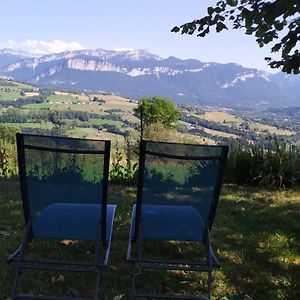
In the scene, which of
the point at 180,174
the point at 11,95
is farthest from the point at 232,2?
the point at 11,95

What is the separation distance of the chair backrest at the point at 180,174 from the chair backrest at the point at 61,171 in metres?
0.27

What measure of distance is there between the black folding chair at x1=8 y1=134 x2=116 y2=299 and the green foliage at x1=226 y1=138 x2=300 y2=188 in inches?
192

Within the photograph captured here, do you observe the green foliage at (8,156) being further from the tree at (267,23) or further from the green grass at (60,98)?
the green grass at (60,98)

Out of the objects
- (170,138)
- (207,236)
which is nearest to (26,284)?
(207,236)

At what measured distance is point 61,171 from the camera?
3.11 meters

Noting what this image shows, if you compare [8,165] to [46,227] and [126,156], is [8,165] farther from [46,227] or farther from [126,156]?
[46,227]

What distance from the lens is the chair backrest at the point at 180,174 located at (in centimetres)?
309

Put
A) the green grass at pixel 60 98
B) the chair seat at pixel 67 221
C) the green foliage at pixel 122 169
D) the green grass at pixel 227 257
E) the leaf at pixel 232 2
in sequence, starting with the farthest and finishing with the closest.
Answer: the green grass at pixel 60 98, the green foliage at pixel 122 169, the leaf at pixel 232 2, the green grass at pixel 227 257, the chair seat at pixel 67 221

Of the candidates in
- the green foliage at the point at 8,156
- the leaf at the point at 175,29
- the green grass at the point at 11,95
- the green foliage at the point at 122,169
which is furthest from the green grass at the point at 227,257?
the green grass at the point at 11,95

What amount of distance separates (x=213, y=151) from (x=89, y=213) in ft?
3.07

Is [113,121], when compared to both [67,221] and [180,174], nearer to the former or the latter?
[67,221]

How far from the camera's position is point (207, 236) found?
128 inches

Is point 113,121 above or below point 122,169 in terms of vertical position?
below

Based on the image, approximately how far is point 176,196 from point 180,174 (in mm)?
187
